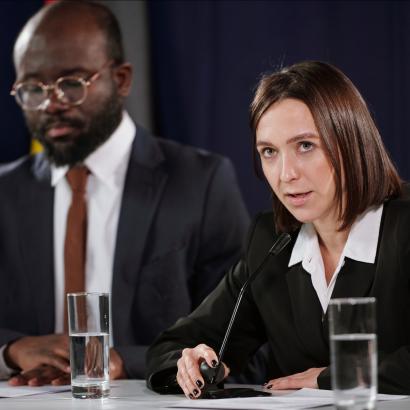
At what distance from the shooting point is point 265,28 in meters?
4.11

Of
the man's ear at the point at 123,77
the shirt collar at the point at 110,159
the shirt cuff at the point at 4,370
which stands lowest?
the shirt cuff at the point at 4,370

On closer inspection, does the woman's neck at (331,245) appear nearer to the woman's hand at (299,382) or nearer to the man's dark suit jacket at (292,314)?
the man's dark suit jacket at (292,314)

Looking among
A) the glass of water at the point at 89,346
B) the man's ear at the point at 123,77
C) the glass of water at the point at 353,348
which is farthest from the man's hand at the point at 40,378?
the man's ear at the point at 123,77

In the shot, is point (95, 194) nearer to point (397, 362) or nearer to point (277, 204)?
point (277, 204)

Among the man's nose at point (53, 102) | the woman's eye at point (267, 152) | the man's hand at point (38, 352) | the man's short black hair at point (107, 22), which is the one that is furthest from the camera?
the man's short black hair at point (107, 22)

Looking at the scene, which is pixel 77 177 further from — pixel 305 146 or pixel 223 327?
pixel 305 146

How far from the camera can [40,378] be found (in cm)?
287

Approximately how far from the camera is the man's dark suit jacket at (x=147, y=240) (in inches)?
145

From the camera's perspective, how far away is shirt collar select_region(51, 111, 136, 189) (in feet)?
12.6

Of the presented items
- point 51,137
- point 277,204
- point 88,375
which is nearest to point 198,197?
point 51,137

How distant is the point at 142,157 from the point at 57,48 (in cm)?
52

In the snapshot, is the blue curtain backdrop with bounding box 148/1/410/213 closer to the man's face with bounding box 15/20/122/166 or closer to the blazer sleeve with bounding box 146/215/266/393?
the man's face with bounding box 15/20/122/166

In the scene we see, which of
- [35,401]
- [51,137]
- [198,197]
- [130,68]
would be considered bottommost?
[35,401]

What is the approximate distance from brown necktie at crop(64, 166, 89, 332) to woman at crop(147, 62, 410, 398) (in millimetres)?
1029
